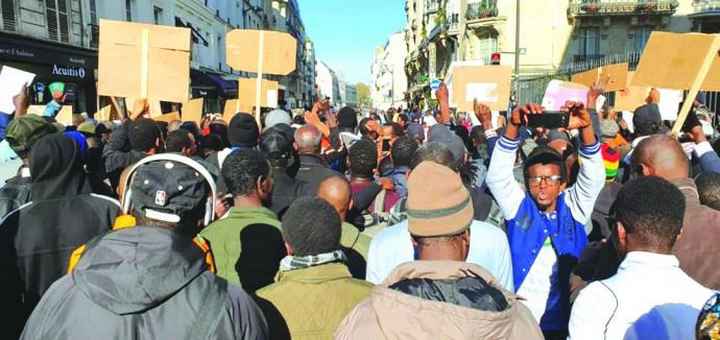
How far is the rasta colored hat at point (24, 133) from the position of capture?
144 inches

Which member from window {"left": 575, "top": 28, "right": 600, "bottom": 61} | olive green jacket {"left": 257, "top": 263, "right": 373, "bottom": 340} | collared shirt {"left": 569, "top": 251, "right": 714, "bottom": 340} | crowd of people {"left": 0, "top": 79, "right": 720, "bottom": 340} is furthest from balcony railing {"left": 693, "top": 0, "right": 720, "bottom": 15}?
olive green jacket {"left": 257, "top": 263, "right": 373, "bottom": 340}

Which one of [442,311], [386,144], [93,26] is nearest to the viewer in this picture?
[442,311]

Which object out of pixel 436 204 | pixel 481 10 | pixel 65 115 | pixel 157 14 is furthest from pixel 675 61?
pixel 481 10

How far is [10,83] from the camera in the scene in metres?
5.55

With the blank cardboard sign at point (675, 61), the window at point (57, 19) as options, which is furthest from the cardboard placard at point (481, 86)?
the window at point (57, 19)

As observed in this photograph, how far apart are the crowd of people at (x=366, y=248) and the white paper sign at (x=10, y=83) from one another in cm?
197

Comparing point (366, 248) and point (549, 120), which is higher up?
point (549, 120)

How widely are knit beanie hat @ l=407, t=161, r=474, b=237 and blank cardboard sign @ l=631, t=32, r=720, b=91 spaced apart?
12.0 feet

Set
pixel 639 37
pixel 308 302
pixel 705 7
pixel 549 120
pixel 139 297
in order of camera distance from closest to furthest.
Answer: pixel 139 297, pixel 308 302, pixel 549 120, pixel 705 7, pixel 639 37

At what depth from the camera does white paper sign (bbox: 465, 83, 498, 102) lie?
7.37 m

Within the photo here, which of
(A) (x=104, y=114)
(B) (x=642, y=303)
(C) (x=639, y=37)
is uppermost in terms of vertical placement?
(C) (x=639, y=37)

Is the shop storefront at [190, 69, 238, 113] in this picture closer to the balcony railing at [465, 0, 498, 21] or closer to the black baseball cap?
→ the balcony railing at [465, 0, 498, 21]

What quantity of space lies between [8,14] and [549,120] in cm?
1435

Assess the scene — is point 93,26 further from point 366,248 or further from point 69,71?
point 366,248
